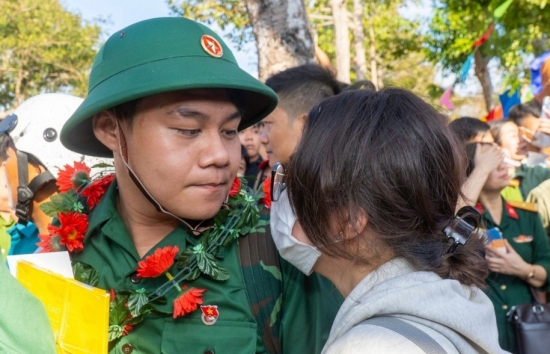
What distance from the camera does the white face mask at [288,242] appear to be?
1.83 metres

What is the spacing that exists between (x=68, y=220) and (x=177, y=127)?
56cm

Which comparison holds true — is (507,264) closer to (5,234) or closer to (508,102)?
(5,234)

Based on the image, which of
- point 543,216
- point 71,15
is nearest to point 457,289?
point 543,216

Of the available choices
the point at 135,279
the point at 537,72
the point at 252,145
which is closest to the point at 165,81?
the point at 135,279

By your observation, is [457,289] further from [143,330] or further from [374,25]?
[374,25]

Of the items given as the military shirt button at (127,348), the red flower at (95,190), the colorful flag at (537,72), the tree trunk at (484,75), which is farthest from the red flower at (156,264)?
the tree trunk at (484,75)

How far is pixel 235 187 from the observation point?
7.75 ft

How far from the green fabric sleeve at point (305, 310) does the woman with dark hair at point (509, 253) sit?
93.3 inches

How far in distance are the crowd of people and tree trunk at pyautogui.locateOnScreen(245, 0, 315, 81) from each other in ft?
8.92

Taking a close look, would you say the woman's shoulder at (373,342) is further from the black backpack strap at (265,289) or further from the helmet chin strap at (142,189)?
the helmet chin strap at (142,189)

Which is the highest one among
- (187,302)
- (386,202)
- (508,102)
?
(386,202)

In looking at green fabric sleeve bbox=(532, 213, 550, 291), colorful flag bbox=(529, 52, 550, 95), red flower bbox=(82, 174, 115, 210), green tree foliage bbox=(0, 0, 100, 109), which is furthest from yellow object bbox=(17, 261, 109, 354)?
green tree foliage bbox=(0, 0, 100, 109)

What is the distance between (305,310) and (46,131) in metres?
2.13

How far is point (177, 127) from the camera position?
2.08m
